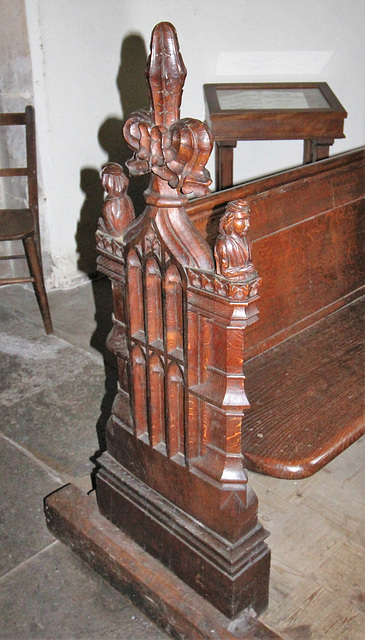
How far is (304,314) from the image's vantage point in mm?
2258

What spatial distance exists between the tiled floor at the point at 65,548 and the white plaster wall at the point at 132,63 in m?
1.02

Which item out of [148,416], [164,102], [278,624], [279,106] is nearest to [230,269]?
[164,102]

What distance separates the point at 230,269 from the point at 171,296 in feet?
0.71

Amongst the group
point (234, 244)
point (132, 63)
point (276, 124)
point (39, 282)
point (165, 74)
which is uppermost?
point (132, 63)

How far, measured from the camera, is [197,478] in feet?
5.37

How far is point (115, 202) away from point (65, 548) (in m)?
1.10

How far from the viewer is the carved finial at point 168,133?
1335 millimetres

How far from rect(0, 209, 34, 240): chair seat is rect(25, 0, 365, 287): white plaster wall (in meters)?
0.40

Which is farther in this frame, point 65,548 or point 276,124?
point 276,124

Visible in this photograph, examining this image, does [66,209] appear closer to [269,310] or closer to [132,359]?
[269,310]

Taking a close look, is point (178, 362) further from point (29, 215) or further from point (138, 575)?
point (29, 215)

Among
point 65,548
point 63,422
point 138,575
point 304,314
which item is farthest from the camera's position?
point 63,422

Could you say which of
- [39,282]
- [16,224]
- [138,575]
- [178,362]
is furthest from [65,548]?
[16,224]

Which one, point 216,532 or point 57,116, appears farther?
point 57,116
